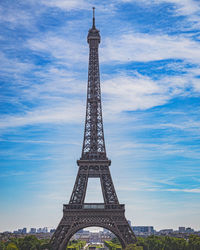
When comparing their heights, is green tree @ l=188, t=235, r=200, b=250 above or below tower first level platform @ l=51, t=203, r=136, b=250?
below

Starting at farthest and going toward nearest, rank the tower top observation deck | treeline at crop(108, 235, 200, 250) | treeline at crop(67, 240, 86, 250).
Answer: treeline at crop(67, 240, 86, 250)
the tower top observation deck
treeline at crop(108, 235, 200, 250)

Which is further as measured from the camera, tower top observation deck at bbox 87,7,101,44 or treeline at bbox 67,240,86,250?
treeline at bbox 67,240,86,250

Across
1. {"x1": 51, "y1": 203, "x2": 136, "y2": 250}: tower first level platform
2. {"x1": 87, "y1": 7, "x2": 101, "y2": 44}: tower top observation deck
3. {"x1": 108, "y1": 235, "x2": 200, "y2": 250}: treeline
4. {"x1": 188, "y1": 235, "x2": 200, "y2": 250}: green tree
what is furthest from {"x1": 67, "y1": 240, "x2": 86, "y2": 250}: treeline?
{"x1": 87, "y1": 7, "x2": 101, "y2": 44}: tower top observation deck

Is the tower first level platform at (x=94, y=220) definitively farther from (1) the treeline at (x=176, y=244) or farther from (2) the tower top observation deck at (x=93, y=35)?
(2) the tower top observation deck at (x=93, y=35)

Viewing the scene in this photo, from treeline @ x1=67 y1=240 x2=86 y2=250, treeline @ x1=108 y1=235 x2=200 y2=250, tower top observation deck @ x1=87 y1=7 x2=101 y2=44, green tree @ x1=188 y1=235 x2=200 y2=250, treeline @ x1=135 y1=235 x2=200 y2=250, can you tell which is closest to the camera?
green tree @ x1=188 y1=235 x2=200 y2=250

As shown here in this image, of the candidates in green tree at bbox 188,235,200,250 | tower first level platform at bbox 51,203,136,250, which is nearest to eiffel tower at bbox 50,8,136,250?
tower first level platform at bbox 51,203,136,250

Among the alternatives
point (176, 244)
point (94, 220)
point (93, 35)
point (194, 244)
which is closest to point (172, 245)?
point (176, 244)

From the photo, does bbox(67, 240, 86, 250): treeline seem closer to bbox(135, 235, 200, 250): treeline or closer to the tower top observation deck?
bbox(135, 235, 200, 250): treeline

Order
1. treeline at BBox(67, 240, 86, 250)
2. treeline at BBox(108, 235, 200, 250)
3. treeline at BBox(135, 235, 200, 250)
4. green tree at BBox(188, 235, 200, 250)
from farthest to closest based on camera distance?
treeline at BBox(67, 240, 86, 250) < treeline at BBox(108, 235, 200, 250) < treeline at BBox(135, 235, 200, 250) < green tree at BBox(188, 235, 200, 250)

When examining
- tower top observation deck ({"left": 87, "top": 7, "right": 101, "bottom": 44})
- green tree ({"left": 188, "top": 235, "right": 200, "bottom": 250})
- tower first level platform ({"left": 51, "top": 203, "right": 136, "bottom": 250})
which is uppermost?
tower top observation deck ({"left": 87, "top": 7, "right": 101, "bottom": 44})

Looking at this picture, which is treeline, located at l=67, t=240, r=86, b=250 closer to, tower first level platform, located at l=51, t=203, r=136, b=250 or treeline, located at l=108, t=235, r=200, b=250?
treeline, located at l=108, t=235, r=200, b=250
